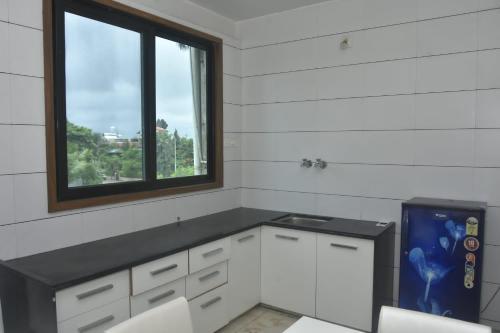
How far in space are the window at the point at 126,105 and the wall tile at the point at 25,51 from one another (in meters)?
0.06

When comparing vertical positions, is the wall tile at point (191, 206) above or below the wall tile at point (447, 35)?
below

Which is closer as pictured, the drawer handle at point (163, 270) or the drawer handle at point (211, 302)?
the drawer handle at point (163, 270)

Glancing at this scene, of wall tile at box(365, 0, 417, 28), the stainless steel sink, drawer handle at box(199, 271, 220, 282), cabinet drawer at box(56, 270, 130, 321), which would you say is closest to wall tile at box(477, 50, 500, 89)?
wall tile at box(365, 0, 417, 28)

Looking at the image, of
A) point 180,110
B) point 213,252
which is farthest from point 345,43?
point 213,252

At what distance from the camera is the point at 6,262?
6.66 ft

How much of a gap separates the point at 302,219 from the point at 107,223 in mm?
1696

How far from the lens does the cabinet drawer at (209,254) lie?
247 centimetres

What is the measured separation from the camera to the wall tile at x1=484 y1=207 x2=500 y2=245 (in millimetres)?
2627

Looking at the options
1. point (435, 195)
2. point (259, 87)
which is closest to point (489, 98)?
point (435, 195)

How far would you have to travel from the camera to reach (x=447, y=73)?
2777 mm

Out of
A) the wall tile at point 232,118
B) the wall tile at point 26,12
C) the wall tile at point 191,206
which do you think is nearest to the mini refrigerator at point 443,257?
the wall tile at point 191,206

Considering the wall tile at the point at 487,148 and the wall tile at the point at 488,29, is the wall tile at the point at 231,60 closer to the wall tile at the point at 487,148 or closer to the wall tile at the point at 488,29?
the wall tile at the point at 488,29

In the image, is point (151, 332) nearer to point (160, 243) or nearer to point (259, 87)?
point (160, 243)

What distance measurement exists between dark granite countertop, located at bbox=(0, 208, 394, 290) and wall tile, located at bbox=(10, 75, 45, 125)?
2.62 feet
